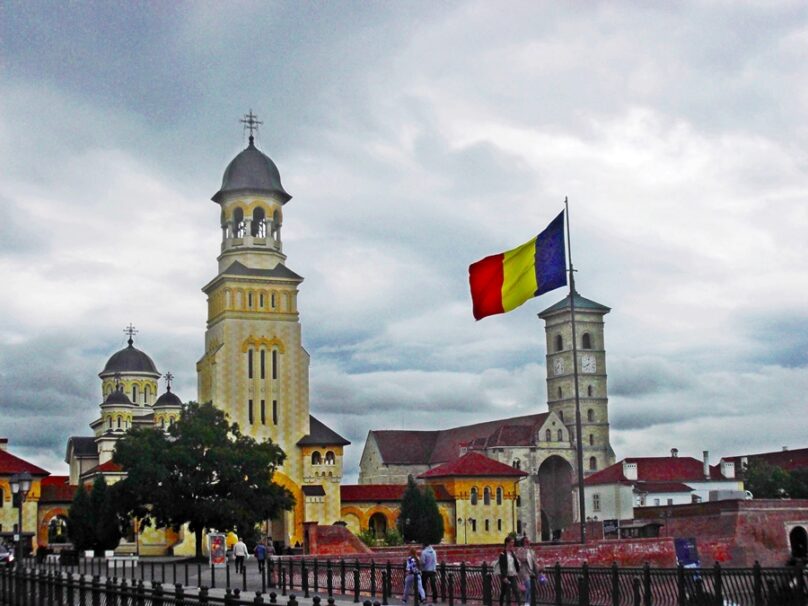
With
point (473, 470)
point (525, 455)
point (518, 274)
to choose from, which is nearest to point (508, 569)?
point (518, 274)

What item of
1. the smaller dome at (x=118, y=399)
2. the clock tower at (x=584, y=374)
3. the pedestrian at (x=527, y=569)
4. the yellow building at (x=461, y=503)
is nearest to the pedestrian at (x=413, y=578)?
the pedestrian at (x=527, y=569)

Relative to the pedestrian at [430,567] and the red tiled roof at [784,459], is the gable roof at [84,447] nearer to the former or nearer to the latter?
the red tiled roof at [784,459]

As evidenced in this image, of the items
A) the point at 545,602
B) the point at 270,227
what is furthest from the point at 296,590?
the point at 270,227

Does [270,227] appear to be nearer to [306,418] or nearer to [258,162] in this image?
[258,162]

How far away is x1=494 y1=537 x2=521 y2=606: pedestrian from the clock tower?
90.8 metres

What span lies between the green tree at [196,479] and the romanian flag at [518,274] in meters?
28.3

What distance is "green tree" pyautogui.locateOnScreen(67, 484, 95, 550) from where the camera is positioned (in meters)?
75.4

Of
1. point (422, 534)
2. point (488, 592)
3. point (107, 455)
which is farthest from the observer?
point (107, 455)

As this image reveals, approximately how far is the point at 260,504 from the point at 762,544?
2511 cm

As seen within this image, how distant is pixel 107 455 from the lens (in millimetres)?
109250

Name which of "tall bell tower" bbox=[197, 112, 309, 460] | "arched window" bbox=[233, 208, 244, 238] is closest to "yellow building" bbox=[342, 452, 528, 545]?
"tall bell tower" bbox=[197, 112, 309, 460]

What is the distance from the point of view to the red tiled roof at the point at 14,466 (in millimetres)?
77625

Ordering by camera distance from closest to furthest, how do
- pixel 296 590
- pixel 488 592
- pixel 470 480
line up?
1. pixel 488 592
2. pixel 296 590
3. pixel 470 480

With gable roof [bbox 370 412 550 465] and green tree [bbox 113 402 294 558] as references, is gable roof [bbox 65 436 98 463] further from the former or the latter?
green tree [bbox 113 402 294 558]
